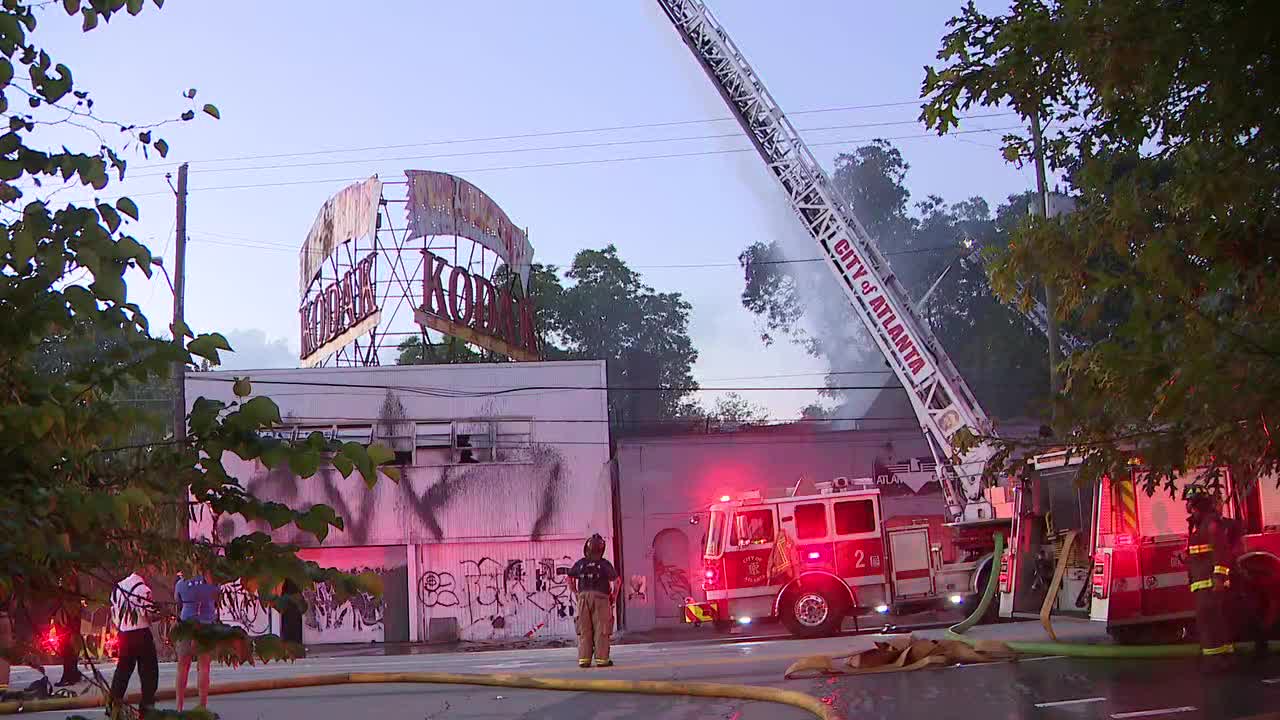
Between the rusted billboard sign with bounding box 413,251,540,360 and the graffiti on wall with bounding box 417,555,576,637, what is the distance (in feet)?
20.8

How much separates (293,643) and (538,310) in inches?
2575

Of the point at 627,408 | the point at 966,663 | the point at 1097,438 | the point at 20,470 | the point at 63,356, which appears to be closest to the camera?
the point at 20,470

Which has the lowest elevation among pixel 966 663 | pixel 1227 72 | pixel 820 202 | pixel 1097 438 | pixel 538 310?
pixel 966 663

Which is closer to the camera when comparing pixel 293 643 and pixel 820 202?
pixel 293 643

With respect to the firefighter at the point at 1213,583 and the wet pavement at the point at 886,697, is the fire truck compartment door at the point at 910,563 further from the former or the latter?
the firefighter at the point at 1213,583

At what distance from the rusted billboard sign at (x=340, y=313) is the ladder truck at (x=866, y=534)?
49.6ft

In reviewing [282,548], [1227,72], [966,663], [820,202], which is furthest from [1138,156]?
[820,202]

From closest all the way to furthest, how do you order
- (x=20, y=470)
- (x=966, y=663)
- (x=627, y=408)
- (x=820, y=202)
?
(x=20, y=470) → (x=966, y=663) → (x=820, y=202) → (x=627, y=408)

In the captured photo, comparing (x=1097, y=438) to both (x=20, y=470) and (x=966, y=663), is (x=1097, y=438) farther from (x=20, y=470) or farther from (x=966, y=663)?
(x=966, y=663)

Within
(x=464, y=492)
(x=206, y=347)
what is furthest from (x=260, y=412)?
(x=464, y=492)

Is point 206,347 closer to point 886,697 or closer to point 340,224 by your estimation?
point 886,697

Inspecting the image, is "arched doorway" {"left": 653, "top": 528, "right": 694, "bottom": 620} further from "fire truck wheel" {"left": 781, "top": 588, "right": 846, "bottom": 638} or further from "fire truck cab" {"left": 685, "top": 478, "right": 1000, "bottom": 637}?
"fire truck wheel" {"left": 781, "top": 588, "right": 846, "bottom": 638}

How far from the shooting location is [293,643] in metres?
2.55

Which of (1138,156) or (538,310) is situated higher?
(538,310)
